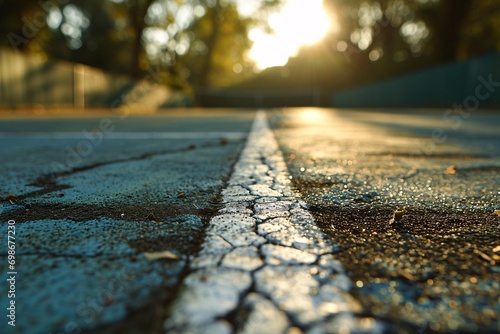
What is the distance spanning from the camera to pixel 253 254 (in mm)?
836

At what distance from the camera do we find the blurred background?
13141 mm

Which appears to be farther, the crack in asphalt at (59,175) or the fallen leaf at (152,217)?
the crack in asphalt at (59,175)

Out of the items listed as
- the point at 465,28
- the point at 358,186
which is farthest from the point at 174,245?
the point at 465,28

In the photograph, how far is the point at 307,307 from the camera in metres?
0.64

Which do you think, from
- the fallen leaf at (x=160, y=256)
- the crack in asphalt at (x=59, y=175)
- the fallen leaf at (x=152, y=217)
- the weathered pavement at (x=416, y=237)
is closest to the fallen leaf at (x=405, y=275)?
the weathered pavement at (x=416, y=237)

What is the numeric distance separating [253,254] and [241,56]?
3862 cm

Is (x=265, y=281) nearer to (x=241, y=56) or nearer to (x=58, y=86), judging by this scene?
(x=58, y=86)

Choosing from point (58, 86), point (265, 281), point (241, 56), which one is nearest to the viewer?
point (265, 281)

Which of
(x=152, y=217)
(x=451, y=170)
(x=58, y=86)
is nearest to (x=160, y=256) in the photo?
(x=152, y=217)

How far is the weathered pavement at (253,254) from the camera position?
2.03 ft

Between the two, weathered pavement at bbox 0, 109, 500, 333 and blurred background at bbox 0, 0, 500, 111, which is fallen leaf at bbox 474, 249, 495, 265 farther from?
blurred background at bbox 0, 0, 500, 111

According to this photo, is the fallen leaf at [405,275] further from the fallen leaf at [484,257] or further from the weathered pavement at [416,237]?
the fallen leaf at [484,257]

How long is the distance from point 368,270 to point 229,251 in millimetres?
304

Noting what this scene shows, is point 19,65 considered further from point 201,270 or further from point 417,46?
point 417,46
